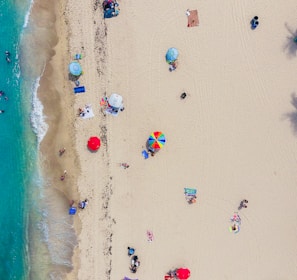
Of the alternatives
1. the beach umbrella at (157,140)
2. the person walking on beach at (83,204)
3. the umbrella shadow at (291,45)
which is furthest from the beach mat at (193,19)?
the person walking on beach at (83,204)

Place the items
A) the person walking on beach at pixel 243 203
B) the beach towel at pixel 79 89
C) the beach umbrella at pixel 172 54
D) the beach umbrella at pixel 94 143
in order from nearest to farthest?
the beach umbrella at pixel 172 54
the beach umbrella at pixel 94 143
the beach towel at pixel 79 89
the person walking on beach at pixel 243 203

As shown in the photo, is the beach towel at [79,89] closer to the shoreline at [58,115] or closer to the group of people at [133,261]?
the shoreline at [58,115]

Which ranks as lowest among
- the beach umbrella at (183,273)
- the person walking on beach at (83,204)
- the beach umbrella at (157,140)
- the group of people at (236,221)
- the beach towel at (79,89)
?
the beach umbrella at (183,273)

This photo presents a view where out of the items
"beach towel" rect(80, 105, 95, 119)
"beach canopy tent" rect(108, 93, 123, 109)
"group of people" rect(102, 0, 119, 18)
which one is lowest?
"beach towel" rect(80, 105, 95, 119)

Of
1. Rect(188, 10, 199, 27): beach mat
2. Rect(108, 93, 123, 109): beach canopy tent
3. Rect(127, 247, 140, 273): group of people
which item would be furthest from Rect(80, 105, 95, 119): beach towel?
Rect(127, 247, 140, 273): group of people

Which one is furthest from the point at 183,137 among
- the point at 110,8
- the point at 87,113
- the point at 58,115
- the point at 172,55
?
the point at 110,8

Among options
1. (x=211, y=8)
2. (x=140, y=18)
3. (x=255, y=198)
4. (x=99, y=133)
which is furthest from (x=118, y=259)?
(x=211, y=8)

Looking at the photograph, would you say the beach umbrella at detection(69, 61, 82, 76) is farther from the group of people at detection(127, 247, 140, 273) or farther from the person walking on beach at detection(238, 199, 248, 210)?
the person walking on beach at detection(238, 199, 248, 210)

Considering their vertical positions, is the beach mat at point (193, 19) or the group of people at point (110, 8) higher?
the group of people at point (110, 8)
